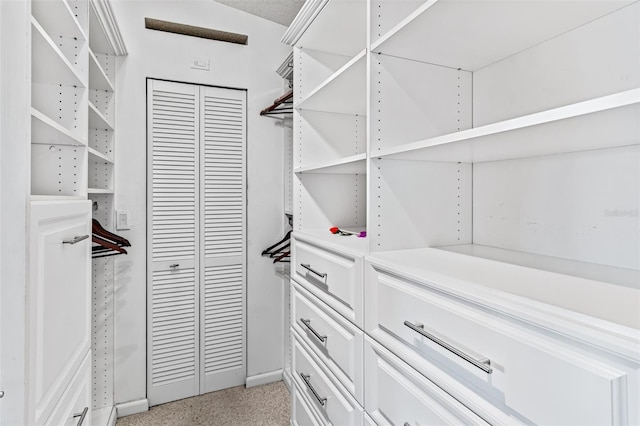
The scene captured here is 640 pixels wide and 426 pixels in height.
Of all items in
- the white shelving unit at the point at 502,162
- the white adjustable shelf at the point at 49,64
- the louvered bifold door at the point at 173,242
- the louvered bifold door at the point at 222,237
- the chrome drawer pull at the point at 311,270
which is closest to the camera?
the white shelving unit at the point at 502,162

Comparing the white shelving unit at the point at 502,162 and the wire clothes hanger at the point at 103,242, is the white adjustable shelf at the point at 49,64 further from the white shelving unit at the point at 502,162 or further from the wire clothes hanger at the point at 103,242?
the white shelving unit at the point at 502,162

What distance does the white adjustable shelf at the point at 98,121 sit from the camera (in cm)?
176

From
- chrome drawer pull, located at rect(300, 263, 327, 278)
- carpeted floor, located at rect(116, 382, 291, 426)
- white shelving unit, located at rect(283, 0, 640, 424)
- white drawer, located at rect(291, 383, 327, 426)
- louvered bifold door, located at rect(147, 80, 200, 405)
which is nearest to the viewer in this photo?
white shelving unit, located at rect(283, 0, 640, 424)

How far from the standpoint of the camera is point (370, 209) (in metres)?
1.11

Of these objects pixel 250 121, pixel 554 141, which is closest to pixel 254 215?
pixel 250 121

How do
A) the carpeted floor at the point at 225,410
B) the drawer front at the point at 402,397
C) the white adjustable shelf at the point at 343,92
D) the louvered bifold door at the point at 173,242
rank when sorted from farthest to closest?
the louvered bifold door at the point at 173,242
the carpeted floor at the point at 225,410
the white adjustable shelf at the point at 343,92
the drawer front at the point at 402,397

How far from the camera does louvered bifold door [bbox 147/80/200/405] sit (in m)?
2.23

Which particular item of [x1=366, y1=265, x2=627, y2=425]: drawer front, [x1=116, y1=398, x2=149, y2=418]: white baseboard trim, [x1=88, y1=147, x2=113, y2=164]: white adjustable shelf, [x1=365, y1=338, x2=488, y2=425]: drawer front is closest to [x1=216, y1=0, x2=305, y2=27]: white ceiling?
[x1=88, y1=147, x2=113, y2=164]: white adjustable shelf

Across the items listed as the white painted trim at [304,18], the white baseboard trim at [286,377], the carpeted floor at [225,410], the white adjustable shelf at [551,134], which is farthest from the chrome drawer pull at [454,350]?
the white baseboard trim at [286,377]

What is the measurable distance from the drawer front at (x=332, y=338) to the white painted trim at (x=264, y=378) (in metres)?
1.03

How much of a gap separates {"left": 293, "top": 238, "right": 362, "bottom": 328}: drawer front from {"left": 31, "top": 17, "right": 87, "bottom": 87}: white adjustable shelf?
1153mm

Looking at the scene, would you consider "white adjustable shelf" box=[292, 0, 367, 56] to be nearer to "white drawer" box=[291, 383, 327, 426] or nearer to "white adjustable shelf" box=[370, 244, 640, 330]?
"white adjustable shelf" box=[370, 244, 640, 330]

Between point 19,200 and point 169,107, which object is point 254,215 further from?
point 19,200

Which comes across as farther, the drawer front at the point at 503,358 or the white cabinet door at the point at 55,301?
the white cabinet door at the point at 55,301
